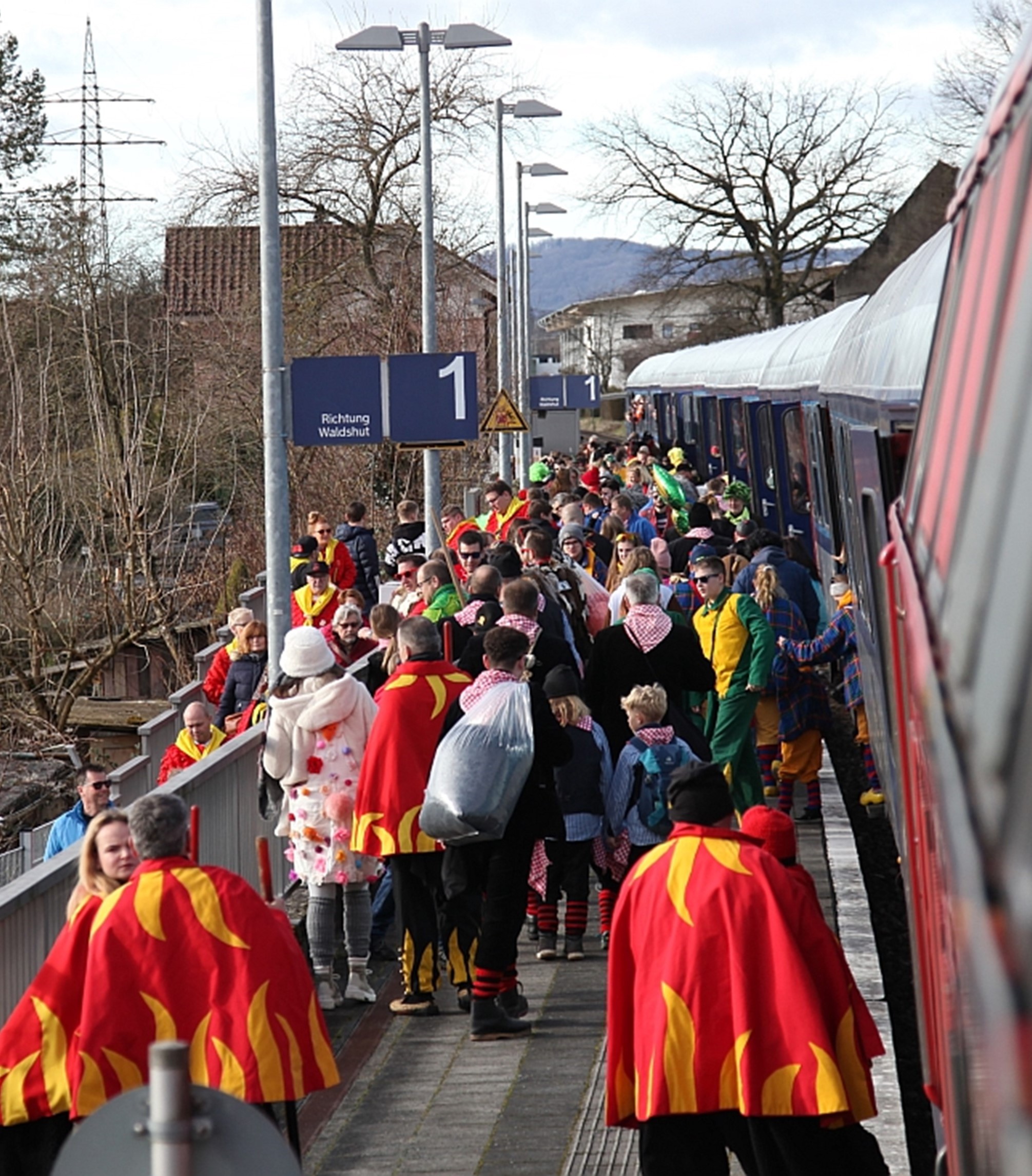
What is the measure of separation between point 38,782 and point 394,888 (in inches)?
622

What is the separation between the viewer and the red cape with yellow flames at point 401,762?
927cm

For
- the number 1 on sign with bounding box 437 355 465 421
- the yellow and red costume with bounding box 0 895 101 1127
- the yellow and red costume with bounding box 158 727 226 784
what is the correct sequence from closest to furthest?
the yellow and red costume with bounding box 0 895 101 1127 → the yellow and red costume with bounding box 158 727 226 784 → the number 1 on sign with bounding box 437 355 465 421

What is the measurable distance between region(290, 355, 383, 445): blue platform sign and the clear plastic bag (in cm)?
477

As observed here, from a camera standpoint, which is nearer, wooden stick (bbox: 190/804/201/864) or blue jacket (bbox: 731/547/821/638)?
wooden stick (bbox: 190/804/201/864)

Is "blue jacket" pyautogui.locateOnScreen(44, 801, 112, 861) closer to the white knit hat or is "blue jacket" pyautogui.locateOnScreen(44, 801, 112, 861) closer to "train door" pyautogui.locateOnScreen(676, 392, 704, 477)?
the white knit hat

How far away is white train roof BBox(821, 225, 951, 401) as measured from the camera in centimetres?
883

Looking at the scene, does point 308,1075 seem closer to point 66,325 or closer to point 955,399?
point 955,399

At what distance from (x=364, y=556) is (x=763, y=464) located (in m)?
12.7

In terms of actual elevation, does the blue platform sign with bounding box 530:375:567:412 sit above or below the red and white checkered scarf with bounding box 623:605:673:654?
above

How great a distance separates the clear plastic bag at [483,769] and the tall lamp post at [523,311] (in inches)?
1236

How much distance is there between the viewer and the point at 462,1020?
31.7 feet

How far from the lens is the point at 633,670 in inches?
433

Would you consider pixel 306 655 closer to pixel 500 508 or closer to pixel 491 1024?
pixel 491 1024

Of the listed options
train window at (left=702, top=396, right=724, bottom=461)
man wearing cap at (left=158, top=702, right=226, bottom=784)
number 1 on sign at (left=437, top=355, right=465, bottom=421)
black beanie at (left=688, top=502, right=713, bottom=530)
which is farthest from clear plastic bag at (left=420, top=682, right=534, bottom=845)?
train window at (left=702, top=396, right=724, bottom=461)
